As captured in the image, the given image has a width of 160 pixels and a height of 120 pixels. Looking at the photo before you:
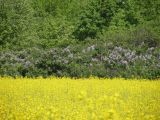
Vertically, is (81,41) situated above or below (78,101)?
below

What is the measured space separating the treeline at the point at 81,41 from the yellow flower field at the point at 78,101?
524 cm

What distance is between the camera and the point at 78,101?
37.2ft

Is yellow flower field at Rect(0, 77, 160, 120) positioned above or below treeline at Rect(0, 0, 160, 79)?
above

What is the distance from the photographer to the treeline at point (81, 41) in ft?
71.6

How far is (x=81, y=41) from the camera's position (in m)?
36.2

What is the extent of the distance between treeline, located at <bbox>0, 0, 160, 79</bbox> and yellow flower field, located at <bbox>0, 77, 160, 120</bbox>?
524cm

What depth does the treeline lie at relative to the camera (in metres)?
21.8

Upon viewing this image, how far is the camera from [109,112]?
752 cm

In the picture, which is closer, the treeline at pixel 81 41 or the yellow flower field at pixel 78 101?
the yellow flower field at pixel 78 101

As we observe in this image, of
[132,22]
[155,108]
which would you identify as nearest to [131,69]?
[155,108]

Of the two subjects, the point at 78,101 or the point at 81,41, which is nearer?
the point at 78,101

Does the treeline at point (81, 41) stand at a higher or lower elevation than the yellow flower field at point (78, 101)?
lower

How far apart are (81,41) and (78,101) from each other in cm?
2498

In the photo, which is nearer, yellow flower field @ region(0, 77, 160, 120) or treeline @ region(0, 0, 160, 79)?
yellow flower field @ region(0, 77, 160, 120)
